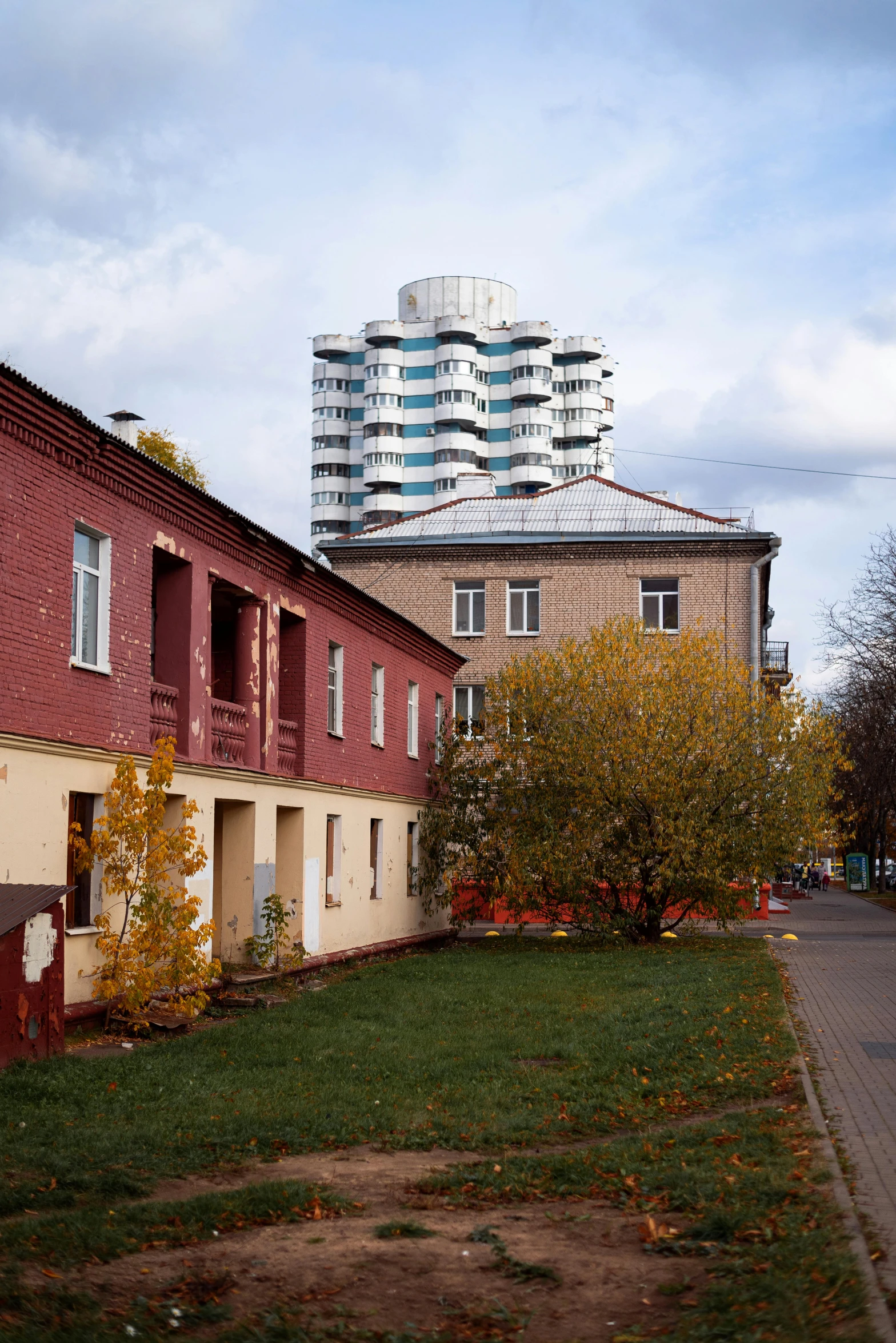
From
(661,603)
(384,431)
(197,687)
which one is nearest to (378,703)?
(197,687)

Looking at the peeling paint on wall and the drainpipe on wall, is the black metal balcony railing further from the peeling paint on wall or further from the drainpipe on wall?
the peeling paint on wall

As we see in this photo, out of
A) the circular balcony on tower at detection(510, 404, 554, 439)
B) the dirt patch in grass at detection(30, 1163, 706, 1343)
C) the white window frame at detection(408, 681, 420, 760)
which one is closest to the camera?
the dirt patch in grass at detection(30, 1163, 706, 1343)

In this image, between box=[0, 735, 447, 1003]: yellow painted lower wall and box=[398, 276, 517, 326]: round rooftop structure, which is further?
box=[398, 276, 517, 326]: round rooftop structure

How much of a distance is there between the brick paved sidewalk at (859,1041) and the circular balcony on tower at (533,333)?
80023 mm

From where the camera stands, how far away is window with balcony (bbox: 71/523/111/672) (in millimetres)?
13891

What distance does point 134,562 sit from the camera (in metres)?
15.0

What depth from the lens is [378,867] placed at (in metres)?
25.9

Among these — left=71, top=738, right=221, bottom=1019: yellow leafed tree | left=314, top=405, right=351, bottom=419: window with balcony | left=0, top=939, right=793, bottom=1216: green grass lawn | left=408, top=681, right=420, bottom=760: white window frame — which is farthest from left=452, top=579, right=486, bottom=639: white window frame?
left=314, top=405, right=351, bottom=419: window with balcony

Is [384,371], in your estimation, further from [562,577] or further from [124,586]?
[124,586]

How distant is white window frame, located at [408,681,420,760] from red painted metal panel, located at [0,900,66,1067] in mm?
17584

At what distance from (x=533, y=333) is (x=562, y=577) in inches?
2817

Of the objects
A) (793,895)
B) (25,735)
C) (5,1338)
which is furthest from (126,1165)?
(793,895)

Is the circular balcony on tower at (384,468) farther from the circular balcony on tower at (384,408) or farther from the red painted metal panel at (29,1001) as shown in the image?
the red painted metal panel at (29,1001)

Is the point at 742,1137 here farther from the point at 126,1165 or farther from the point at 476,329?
the point at 476,329
